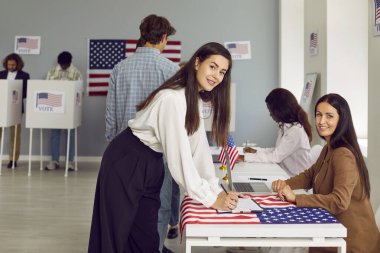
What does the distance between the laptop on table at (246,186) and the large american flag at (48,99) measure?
471cm

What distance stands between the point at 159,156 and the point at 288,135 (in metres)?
1.62

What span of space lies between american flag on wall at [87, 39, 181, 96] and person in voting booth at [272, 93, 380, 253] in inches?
233

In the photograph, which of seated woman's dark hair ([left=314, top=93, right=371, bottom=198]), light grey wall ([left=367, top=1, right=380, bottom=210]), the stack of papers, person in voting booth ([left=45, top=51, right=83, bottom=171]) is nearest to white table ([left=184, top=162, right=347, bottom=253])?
the stack of papers

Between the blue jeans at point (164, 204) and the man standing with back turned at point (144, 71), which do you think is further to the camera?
the man standing with back turned at point (144, 71)

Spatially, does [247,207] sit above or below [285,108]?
below

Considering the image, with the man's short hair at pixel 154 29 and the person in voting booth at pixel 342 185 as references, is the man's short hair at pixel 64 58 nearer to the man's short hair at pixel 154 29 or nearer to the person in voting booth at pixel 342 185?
the man's short hair at pixel 154 29

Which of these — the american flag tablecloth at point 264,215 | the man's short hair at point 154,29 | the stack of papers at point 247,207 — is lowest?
the american flag tablecloth at point 264,215

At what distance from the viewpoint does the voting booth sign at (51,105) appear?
6969mm

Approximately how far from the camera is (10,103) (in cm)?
707

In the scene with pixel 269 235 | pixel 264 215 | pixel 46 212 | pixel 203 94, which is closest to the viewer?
pixel 269 235

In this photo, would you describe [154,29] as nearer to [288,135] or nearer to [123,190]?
[288,135]

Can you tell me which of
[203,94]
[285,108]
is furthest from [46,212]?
[203,94]

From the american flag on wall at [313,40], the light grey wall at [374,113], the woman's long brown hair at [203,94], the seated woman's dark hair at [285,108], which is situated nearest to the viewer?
the woman's long brown hair at [203,94]

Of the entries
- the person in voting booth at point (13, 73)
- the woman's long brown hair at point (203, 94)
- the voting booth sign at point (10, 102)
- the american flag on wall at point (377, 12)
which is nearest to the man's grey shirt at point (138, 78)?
the woman's long brown hair at point (203, 94)
